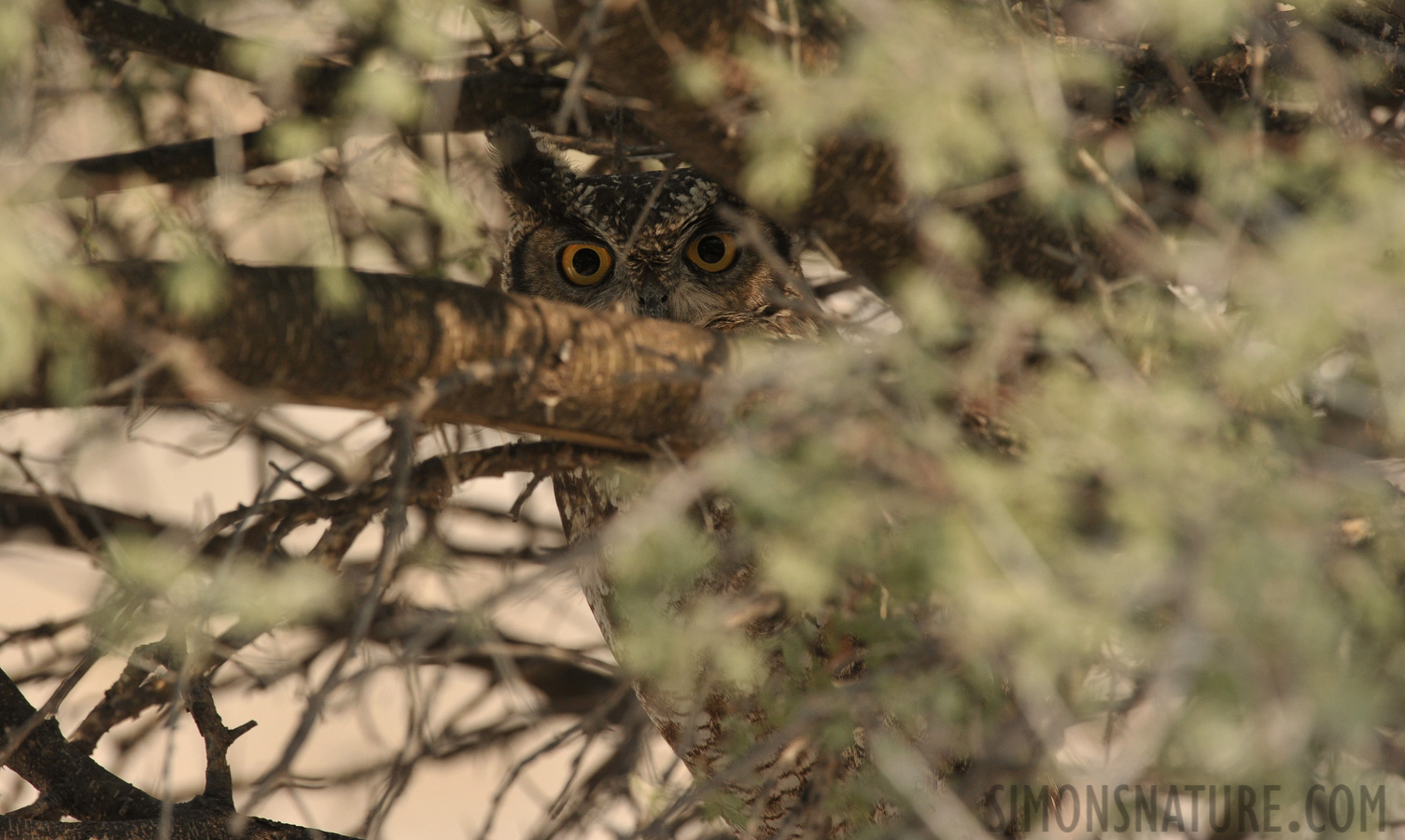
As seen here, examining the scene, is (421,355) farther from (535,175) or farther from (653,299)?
(535,175)

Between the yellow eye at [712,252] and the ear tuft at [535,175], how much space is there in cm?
33

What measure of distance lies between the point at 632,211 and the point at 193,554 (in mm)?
1400

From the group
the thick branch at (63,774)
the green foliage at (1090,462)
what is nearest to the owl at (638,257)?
the green foliage at (1090,462)

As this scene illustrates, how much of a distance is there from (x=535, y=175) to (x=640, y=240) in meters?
0.34

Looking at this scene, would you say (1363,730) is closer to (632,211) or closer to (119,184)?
(632,211)

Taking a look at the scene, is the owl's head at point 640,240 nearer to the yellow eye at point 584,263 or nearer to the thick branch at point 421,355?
the yellow eye at point 584,263

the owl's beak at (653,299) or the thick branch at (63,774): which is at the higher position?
the thick branch at (63,774)

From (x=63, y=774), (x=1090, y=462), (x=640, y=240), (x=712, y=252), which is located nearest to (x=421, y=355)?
(x=1090, y=462)

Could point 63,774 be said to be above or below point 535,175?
below

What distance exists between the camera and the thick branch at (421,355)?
42.9 inches

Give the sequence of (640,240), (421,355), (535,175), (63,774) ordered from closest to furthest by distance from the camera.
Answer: (421,355) → (63,774) → (640,240) → (535,175)

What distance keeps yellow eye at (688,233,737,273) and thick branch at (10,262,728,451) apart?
1166 mm

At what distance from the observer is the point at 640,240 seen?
2547 millimetres

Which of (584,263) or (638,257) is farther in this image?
(584,263)
